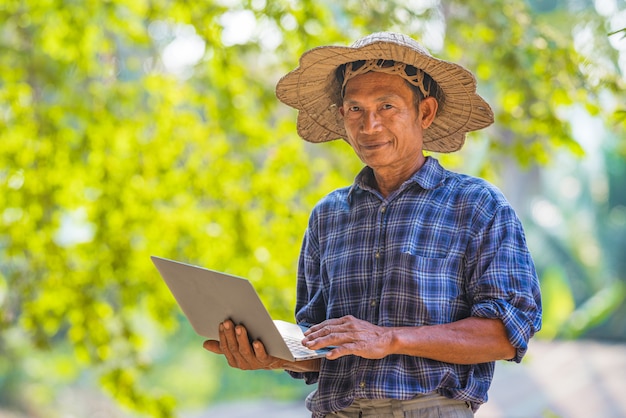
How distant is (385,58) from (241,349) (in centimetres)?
76

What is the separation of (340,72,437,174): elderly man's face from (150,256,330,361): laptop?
469 millimetres

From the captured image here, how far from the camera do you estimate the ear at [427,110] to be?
209 cm

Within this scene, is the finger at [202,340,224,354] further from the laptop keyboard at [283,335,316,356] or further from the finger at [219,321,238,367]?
the laptop keyboard at [283,335,316,356]

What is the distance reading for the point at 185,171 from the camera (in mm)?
5023

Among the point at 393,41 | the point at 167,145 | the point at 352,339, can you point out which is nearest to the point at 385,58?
the point at 393,41

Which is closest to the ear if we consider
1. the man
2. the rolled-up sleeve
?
the man

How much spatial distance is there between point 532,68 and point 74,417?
12796mm

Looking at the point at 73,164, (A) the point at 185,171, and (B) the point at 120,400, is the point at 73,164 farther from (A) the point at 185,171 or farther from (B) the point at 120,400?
(B) the point at 120,400

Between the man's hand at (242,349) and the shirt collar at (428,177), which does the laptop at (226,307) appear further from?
the shirt collar at (428,177)

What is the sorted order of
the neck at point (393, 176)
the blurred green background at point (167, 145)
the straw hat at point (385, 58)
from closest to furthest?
the straw hat at point (385, 58), the neck at point (393, 176), the blurred green background at point (167, 145)

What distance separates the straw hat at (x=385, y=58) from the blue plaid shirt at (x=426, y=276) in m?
0.17

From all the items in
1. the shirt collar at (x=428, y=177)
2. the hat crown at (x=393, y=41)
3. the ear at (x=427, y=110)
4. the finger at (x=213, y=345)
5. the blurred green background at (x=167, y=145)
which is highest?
the blurred green background at (x=167, y=145)

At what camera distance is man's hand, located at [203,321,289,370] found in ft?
6.16

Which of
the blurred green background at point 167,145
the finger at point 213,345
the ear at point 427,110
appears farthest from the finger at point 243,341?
the blurred green background at point 167,145
